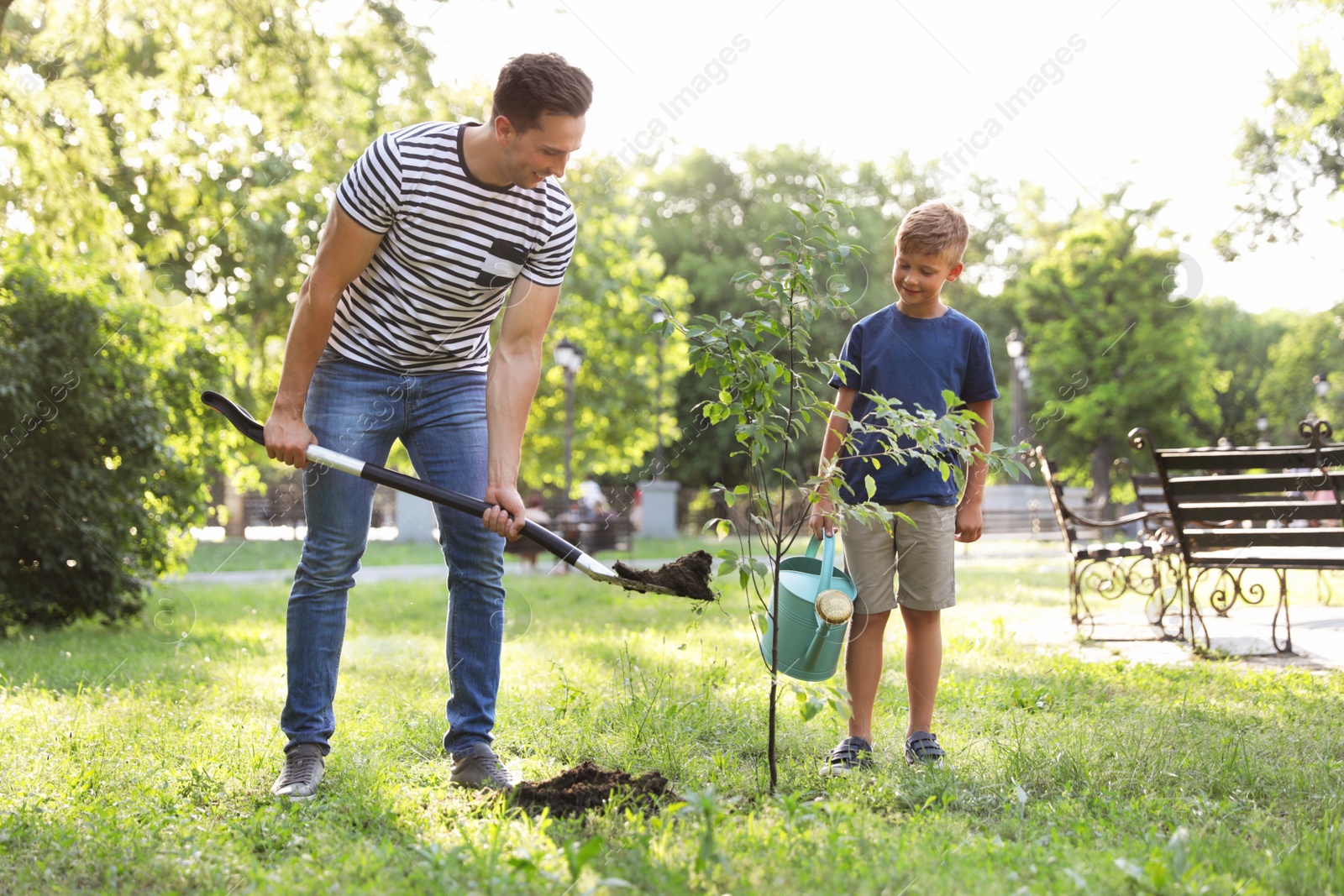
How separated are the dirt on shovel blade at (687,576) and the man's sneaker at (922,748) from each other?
789 millimetres

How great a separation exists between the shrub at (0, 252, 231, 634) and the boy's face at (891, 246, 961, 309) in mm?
5249

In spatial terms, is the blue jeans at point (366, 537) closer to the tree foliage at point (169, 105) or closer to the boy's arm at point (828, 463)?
the boy's arm at point (828, 463)

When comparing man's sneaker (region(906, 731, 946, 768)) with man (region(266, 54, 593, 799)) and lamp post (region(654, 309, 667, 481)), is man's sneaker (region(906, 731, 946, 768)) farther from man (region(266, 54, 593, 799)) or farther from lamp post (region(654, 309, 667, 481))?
lamp post (region(654, 309, 667, 481))

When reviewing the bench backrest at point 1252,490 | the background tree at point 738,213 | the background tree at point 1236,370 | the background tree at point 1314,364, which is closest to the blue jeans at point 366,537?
the bench backrest at point 1252,490

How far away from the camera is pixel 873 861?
2.09m

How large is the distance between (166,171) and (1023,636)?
656cm

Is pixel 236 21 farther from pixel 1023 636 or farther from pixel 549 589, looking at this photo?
pixel 1023 636

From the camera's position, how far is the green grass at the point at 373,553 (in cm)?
1526

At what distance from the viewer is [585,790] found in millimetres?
2549

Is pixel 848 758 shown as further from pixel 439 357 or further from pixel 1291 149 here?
pixel 1291 149

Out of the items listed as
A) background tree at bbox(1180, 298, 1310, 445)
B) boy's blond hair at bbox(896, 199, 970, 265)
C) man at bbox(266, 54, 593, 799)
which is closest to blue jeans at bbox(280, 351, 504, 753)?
man at bbox(266, 54, 593, 799)

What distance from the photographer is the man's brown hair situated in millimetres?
2576

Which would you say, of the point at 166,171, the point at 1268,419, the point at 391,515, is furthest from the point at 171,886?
the point at 1268,419

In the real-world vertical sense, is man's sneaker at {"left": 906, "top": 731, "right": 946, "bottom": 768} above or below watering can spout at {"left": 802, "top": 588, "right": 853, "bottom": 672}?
below
